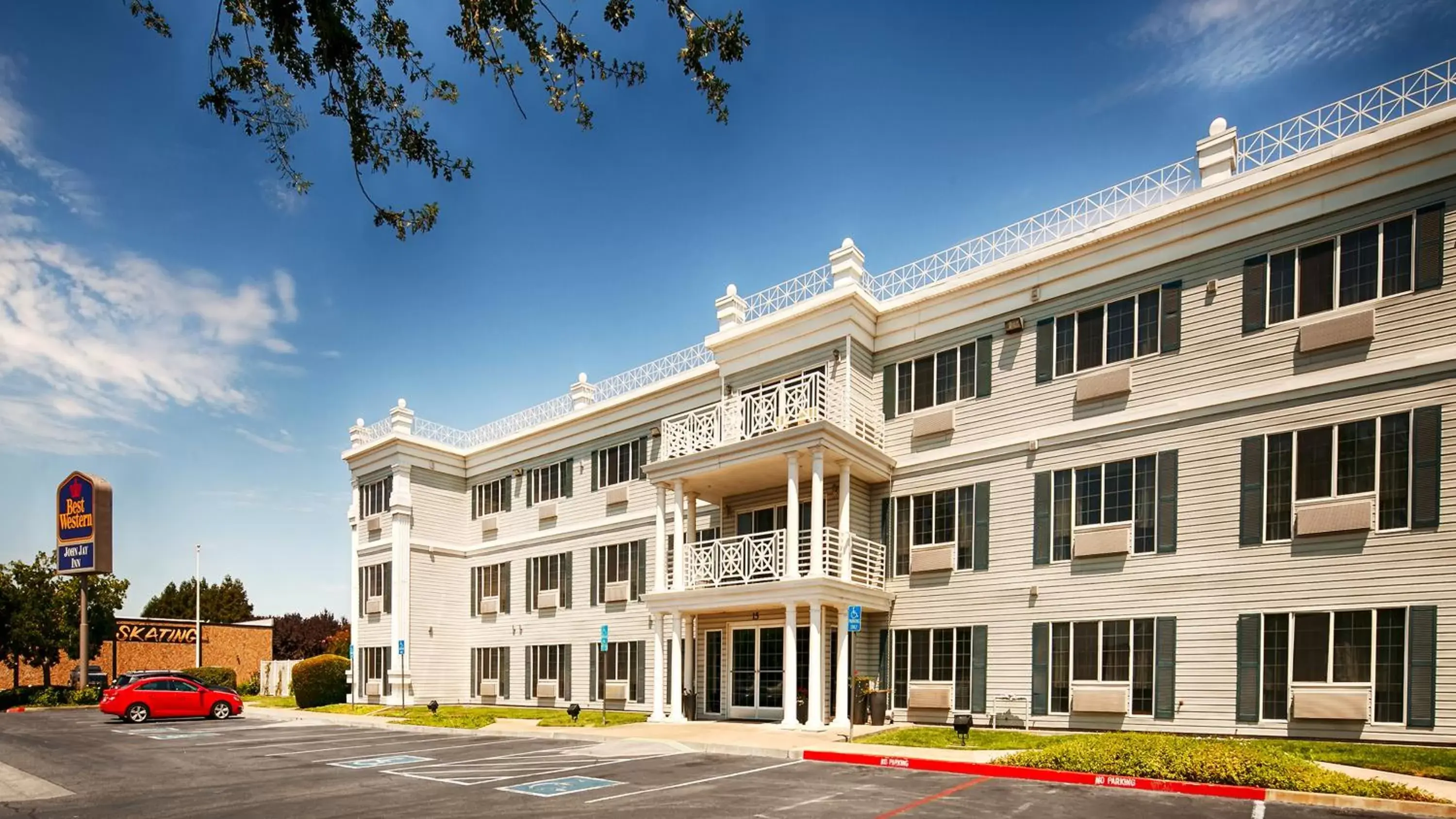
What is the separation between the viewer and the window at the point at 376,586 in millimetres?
35375

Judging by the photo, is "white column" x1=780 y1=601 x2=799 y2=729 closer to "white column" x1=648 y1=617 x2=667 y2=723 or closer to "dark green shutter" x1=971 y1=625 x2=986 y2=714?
"dark green shutter" x1=971 y1=625 x2=986 y2=714

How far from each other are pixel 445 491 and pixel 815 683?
21397 millimetres

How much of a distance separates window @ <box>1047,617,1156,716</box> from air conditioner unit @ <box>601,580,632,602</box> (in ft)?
46.9

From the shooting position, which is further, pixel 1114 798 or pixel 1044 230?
pixel 1044 230

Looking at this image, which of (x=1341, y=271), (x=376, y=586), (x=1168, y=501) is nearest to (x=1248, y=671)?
(x=1168, y=501)

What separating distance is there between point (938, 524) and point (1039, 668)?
4.10 metres

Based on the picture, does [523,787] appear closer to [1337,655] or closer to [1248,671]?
[1248,671]

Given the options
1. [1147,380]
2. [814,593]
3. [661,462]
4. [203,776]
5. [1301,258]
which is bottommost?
[203,776]

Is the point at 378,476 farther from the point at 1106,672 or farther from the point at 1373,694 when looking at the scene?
the point at 1373,694

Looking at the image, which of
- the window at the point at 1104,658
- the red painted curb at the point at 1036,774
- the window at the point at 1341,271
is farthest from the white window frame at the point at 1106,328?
the red painted curb at the point at 1036,774

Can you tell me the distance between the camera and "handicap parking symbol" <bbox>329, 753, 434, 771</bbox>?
16.8 m

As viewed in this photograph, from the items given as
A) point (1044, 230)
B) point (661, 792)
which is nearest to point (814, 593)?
point (661, 792)

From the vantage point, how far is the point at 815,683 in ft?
67.1

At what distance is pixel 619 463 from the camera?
30906 millimetres
